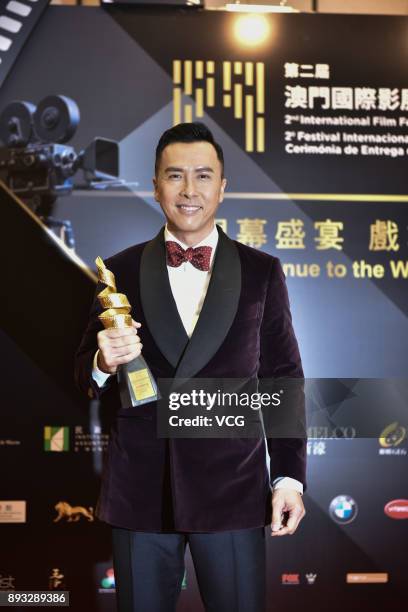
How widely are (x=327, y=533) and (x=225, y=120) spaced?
1.72 m

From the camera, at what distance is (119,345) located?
152 centimetres

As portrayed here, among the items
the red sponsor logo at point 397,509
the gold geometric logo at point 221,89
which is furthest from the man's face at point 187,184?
the red sponsor logo at point 397,509

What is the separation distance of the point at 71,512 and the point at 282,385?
1369 millimetres

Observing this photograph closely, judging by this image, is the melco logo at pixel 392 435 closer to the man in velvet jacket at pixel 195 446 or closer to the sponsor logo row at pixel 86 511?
the sponsor logo row at pixel 86 511

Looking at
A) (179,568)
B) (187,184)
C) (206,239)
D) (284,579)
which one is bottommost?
(284,579)

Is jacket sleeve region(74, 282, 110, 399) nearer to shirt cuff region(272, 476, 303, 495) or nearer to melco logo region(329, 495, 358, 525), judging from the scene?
shirt cuff region(272, 476, 303, 495)

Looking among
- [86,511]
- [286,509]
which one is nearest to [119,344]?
[286,509]

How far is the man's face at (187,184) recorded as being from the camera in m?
1.76

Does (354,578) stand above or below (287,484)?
below

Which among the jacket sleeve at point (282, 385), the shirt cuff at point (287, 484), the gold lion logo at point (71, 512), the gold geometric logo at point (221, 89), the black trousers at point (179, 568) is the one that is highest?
the gold geometric logo at point (221, 89)

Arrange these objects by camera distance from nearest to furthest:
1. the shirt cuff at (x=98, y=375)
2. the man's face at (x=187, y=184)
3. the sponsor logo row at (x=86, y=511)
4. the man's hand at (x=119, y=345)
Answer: the man's hand at (x=119, y=345) < the shirt cuff at (x=98, y=375) < the man's face at (x=187, y=184) < the sponsor logo row at (x=86, y=511)

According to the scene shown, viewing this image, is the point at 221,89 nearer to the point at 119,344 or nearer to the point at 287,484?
the point at 119,344

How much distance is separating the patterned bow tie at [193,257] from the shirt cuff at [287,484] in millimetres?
576

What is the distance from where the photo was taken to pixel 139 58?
2736 mm
